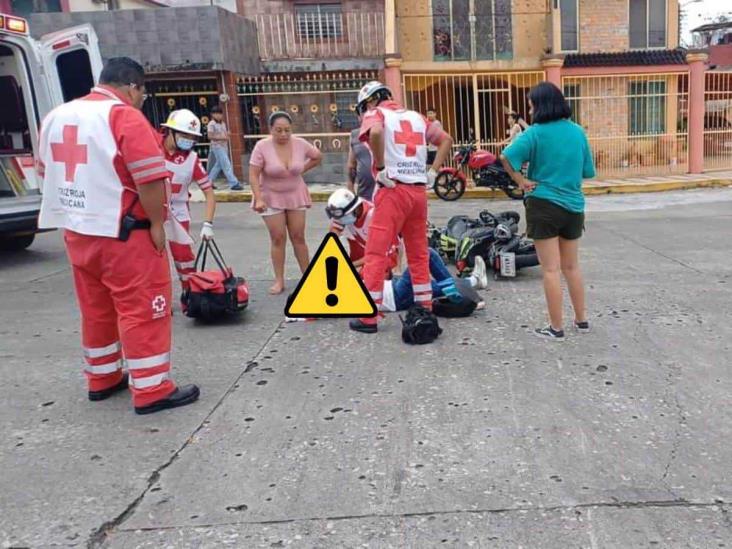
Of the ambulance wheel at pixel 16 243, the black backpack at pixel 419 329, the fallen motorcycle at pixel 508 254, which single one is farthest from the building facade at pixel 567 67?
the black backpack at pixel 419 329

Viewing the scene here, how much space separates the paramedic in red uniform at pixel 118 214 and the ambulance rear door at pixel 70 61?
15.3 ft

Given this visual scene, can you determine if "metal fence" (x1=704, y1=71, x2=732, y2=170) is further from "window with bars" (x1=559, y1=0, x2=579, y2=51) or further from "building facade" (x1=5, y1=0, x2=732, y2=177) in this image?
"window with bars" (x1=559, y1=0, x2=579, y2=51)

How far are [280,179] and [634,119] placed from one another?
46.3 ft

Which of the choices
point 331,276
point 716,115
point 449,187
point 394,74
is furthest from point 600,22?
point 331,276

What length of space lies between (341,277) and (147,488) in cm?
135

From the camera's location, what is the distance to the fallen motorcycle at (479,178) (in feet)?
43.7

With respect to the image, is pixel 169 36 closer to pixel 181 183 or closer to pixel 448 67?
pixel 448 67

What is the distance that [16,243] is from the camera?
8.77m

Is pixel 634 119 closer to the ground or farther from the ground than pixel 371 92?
closer to the ground

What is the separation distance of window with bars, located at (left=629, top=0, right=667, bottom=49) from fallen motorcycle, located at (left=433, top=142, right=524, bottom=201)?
7.35m

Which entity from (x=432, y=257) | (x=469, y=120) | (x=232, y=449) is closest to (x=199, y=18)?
(x=469, y=120)

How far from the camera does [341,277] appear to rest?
3.54 m

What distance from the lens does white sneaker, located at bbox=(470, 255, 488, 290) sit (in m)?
6.11

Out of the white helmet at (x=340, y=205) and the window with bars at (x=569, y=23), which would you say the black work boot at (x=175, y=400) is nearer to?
the white helmet at (x=340, y=205)
